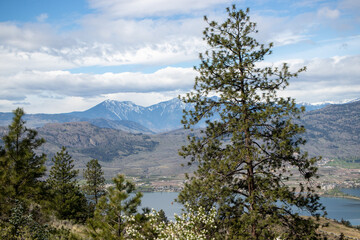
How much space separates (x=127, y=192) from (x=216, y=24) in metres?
10.2

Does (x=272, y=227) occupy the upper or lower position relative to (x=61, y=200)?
upper

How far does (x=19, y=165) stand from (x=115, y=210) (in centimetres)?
1292

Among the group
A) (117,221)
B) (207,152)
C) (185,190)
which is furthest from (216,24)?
(117,221)

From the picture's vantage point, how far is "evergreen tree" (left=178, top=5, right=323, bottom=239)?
15.4 m

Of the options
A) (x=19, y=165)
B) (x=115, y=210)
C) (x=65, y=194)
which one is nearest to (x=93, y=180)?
(x=65, y=194)

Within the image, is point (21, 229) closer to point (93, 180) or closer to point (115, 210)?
point (115, 210)

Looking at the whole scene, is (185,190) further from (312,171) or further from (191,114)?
(312,171)

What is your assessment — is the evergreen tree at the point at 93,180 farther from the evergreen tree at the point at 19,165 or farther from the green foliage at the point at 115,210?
the green foliage at the point at 115,210

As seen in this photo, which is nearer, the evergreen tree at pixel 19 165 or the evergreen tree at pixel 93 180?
the evergreen tree at pixel 19 165

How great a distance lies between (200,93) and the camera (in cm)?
1789

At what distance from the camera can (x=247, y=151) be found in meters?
15.8

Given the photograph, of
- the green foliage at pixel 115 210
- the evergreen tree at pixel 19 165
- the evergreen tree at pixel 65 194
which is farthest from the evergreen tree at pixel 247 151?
the evergreen tree at pixel 65 194

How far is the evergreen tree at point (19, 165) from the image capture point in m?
24.2

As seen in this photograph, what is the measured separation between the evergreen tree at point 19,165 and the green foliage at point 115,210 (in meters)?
9.91
